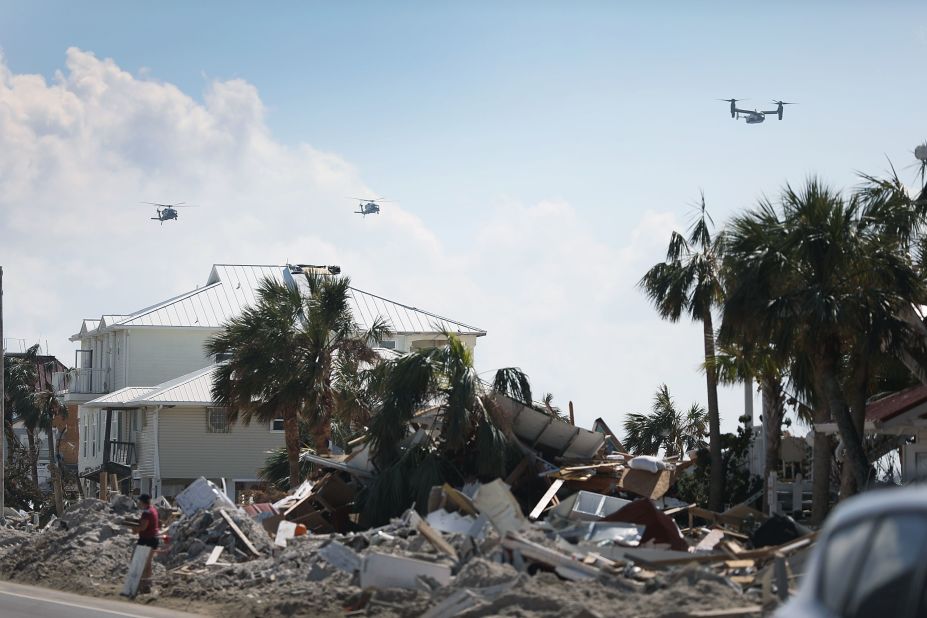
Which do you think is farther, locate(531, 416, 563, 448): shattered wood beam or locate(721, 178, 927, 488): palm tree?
locate(531, 416, 563, 448): shattered wood beam

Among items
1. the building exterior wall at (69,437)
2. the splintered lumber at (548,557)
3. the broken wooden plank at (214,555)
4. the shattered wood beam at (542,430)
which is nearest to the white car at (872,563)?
the splintered lumber at (548,557)

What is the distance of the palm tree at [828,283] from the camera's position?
21266mm

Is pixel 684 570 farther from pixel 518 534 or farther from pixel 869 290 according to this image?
pixel 869 290

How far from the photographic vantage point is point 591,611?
41.2ft

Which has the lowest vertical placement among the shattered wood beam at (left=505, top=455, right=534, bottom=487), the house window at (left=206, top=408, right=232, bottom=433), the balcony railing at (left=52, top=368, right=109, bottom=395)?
the shattered wood beam at (left=505, top=455, right=534, bottom=487)

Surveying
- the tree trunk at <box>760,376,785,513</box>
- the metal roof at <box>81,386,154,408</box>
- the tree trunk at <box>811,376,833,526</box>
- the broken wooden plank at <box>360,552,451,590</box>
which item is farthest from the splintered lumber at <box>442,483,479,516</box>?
the metal roof at <box>81,386,154,408</box>

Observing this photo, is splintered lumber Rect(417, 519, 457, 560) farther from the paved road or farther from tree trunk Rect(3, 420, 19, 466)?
tree trunk Rect(3, 420, 19, 466)

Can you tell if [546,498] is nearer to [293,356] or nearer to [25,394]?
[293,356]

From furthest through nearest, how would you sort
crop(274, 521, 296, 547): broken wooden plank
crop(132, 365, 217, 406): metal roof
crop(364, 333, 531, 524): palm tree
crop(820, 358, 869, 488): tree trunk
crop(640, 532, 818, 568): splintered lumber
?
crop(132, 365, 217, 406): metal roof → crop(364, 333, 531, 524): palm tree → crop(274, 521, 296, 547): broken wooden plank → crop(820, 358, 869, 488): tree trunk → crop(640, 532, 818, 568): splintered lumber

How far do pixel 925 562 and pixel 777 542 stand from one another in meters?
13.3

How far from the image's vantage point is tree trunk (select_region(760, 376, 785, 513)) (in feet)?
100.0

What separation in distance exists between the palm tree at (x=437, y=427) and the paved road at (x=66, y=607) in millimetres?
6352

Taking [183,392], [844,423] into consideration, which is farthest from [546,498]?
[183,392]

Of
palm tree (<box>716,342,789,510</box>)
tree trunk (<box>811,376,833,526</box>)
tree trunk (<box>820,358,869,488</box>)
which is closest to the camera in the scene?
tree trunk (<box>820,358,869,488</box>)
